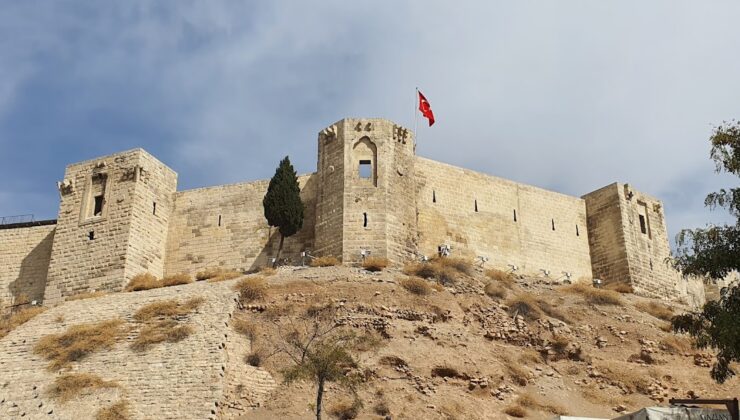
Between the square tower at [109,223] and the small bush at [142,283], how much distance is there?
283 millimetres

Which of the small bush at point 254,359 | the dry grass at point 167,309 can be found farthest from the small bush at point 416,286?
the dry grass at point 167,309

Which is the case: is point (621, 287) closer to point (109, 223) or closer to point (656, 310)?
point (656, 310)

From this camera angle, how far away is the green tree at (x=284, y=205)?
26.6 m

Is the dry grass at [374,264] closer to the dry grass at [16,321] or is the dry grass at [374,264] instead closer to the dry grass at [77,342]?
the dry grass at [77,342]

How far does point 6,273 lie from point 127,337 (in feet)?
37.7

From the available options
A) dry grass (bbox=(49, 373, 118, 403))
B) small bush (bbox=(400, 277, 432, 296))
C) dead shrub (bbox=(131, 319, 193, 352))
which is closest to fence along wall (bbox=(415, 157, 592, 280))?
small bush (bbox=(400, 277, 432, 296))

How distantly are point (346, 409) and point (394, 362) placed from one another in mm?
2186

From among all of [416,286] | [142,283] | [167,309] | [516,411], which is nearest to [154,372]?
[167,309]

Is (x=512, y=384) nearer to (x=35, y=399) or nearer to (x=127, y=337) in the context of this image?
(x=127, y=337)

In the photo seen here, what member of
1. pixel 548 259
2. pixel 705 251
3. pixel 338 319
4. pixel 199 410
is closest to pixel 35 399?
pixel 199 410

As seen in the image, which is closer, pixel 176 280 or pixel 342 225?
pixel 342 225

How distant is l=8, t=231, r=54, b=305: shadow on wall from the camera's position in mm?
28750

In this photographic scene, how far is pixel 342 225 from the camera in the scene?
25.4 metres

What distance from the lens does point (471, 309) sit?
22.7 m
